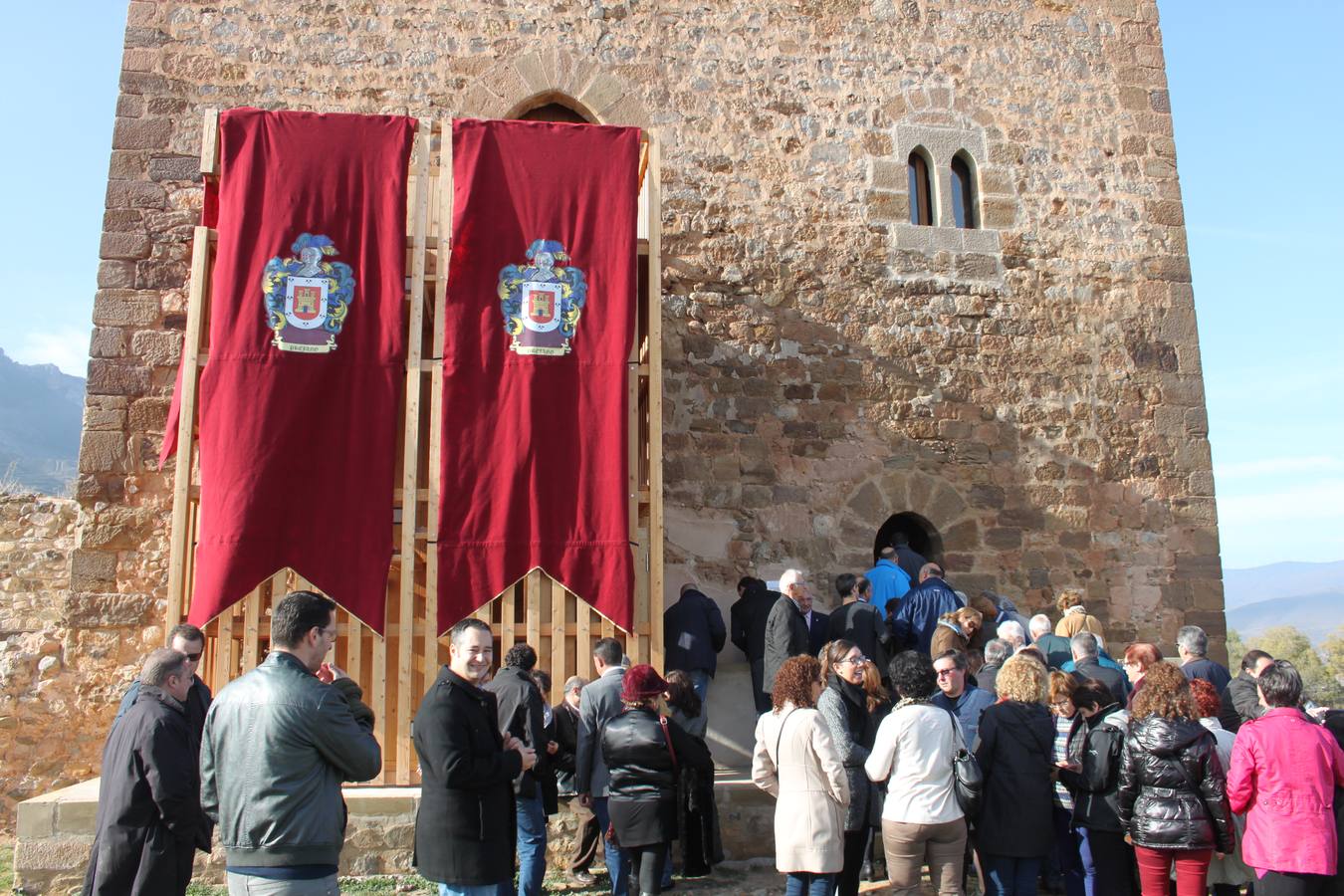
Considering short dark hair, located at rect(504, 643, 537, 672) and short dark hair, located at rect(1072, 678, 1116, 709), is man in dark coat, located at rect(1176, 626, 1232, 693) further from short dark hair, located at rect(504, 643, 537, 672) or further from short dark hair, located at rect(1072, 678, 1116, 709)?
short dark hair, located at rect(504, 643, 537, 672)

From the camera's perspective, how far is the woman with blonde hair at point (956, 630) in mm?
5945

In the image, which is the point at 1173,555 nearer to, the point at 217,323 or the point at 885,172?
the point at 885,172

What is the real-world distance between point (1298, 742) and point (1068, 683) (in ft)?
3.22

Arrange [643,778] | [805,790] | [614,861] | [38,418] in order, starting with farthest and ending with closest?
[38,418] < [614,861] < [643,778] < [805,790]

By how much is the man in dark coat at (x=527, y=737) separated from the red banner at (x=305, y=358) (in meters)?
1.44

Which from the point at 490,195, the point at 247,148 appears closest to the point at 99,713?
the point at 247,148

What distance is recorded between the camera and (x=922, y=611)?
7.01 metres

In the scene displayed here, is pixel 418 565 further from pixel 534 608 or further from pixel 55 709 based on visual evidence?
pixel 55 709

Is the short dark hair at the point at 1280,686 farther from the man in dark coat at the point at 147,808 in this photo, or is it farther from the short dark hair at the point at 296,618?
the man in dark coat at the point at 147,808

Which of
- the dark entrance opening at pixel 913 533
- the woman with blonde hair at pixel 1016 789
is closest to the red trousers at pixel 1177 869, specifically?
the woman with blonde hair at pixel 1016 789

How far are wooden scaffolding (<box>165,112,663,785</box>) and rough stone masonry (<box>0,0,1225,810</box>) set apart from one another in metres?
1.61

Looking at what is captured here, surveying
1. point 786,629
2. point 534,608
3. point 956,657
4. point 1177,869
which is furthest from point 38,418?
point 1177,869

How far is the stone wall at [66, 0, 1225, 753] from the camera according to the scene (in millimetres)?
8562

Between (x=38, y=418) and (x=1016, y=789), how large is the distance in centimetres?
10767
